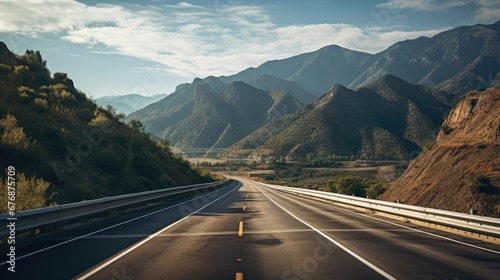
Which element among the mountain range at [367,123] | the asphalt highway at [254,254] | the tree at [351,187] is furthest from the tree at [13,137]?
the mountain range at [367,123]

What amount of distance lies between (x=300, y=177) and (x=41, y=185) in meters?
94.9

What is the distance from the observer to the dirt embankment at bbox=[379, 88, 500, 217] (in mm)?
21634

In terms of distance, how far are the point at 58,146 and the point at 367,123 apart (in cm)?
10673

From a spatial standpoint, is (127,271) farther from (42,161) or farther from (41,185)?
(42,161)

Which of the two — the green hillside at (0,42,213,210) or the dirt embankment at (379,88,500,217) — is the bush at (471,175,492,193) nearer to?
the dirt embankment at (379,88,500,217)

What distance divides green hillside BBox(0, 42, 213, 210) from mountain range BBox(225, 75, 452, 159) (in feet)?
254

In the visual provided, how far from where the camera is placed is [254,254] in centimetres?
837

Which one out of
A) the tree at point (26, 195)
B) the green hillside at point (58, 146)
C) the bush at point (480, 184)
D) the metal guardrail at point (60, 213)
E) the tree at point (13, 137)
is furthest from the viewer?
the bush at point (480, 184)

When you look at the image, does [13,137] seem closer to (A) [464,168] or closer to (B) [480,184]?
(B) [480,184]

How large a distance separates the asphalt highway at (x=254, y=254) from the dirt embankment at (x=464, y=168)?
11.3 metres

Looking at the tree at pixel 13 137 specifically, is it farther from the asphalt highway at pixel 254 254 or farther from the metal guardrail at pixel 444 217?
the metal guardrail at pixel 444 217

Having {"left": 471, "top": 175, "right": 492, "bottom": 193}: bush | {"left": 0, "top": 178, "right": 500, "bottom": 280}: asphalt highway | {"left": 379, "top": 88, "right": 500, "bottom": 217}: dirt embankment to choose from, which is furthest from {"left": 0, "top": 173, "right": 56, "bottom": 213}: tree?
{"left": 471, "top": 175, "right": 492, "bottom": 193}: bush

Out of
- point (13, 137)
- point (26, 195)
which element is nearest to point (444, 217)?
point (26, 195)

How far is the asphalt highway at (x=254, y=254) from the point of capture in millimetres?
6781
